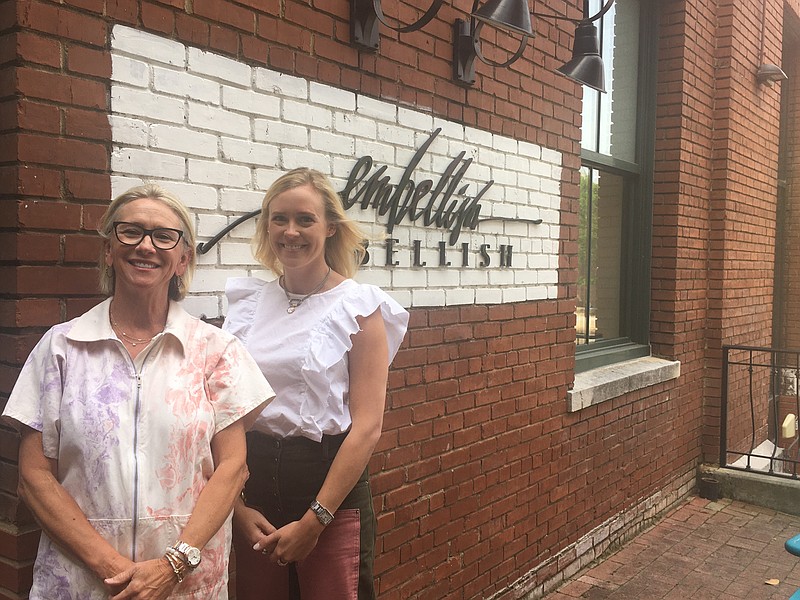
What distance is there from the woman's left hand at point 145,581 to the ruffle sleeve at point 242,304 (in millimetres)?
755

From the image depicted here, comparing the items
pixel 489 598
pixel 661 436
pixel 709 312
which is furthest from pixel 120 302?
pixel 709 312

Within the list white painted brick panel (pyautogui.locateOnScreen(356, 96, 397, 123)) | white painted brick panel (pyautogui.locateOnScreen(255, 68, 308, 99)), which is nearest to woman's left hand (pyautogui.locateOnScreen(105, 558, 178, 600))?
white painted brick panel (pyautogui.locateOnScreen(255, 68, 308, 99))

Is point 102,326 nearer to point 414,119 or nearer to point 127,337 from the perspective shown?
point 127,337

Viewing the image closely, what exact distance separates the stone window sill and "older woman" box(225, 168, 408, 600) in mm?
2638

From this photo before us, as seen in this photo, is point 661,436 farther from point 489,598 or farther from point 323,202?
point 323,202

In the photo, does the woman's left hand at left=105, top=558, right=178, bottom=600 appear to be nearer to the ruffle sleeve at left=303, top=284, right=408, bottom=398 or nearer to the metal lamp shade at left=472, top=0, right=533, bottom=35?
the ruffle sleeve at left=303, top=284, right=408, bottom=398

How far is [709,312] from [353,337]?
5250 mm

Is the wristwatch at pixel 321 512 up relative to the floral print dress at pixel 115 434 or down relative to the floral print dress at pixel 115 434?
down

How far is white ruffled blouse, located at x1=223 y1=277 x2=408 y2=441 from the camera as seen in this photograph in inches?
88.3

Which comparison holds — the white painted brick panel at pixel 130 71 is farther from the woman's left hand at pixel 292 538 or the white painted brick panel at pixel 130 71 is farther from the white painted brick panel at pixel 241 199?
the woman's left hand at pixel 292 538

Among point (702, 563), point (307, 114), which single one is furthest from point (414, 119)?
point (702, 563)

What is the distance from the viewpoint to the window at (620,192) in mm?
5652

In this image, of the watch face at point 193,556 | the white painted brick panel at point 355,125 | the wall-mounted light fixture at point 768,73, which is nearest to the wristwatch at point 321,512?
the watch face at point 193,556

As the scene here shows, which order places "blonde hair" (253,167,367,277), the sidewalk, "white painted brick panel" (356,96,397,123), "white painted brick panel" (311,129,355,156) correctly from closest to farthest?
"blonde hair" (253,167,367,277) < "white painted brick panel" (311,129,355,156) < "white painted brick panel" (356,96,397,123) < the sidewalk
